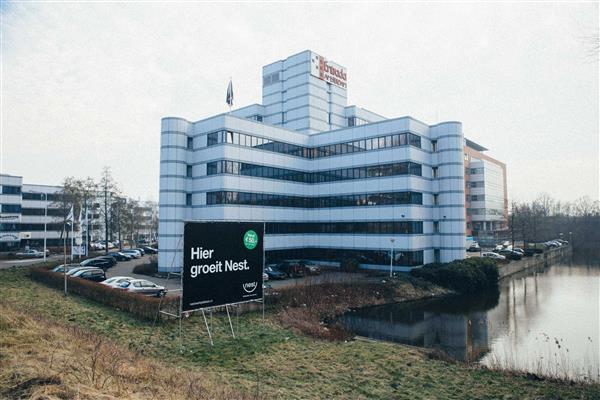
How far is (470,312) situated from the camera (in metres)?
31.7

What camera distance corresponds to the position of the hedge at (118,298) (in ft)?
72.3

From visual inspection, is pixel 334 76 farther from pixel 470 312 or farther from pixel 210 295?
pixel 210 295

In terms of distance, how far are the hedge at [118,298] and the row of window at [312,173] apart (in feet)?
61.6

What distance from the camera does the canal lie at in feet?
62.9

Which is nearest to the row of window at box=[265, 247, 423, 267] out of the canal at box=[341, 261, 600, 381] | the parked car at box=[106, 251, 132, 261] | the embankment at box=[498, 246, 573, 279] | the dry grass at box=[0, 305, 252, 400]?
the canal at box=[341, 261, 600, 381]

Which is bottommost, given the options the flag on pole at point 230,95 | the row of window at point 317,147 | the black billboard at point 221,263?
the black billboard at point 221,263

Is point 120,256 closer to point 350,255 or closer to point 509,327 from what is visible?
point 350,255

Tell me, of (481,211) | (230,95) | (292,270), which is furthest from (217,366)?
(481,211)

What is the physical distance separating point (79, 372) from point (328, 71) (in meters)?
59.0

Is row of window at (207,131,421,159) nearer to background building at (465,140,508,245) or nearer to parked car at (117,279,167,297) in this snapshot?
parked car at (117,279,167,297)

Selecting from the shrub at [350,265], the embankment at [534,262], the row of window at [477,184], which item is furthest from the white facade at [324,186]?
the row of window at [477,184]

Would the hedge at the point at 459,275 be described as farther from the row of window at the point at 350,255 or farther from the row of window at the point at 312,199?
the row of window at the point at 312,199

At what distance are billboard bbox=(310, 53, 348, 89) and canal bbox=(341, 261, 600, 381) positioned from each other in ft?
A: 127

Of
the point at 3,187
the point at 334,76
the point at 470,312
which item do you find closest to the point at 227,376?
the point at 470,312
